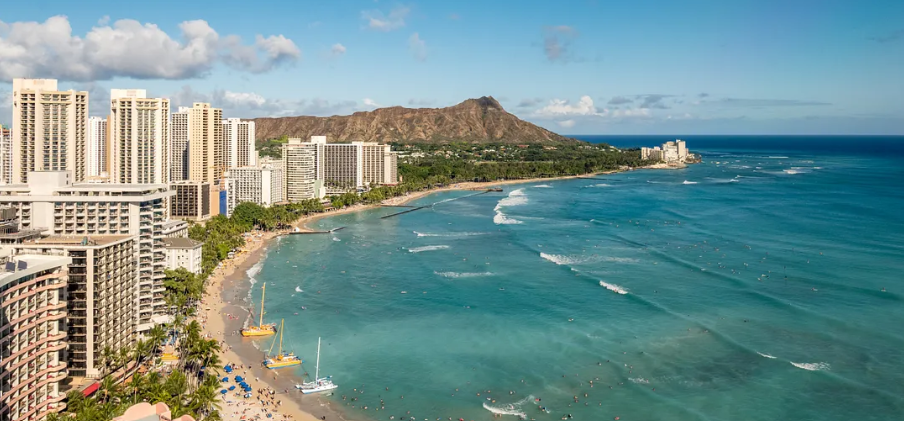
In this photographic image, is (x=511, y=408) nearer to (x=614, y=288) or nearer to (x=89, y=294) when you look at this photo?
(x=89, y=294)

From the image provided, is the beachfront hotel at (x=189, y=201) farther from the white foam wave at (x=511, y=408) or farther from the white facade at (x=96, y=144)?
the white foam wave at (x=511, y=408)

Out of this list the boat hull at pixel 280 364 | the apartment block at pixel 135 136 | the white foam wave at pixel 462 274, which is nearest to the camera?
the boat hull at pixel 280 364

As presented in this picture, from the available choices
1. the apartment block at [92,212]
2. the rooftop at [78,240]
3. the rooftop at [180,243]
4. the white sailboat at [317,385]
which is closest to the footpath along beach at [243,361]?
the white sailboat at [317,385]

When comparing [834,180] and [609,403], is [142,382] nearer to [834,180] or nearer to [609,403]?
[609,403]

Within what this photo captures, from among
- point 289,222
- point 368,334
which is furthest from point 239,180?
point 368,334

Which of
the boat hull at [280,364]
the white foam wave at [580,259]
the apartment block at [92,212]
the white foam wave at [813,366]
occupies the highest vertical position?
the apartment block at [92,212]
